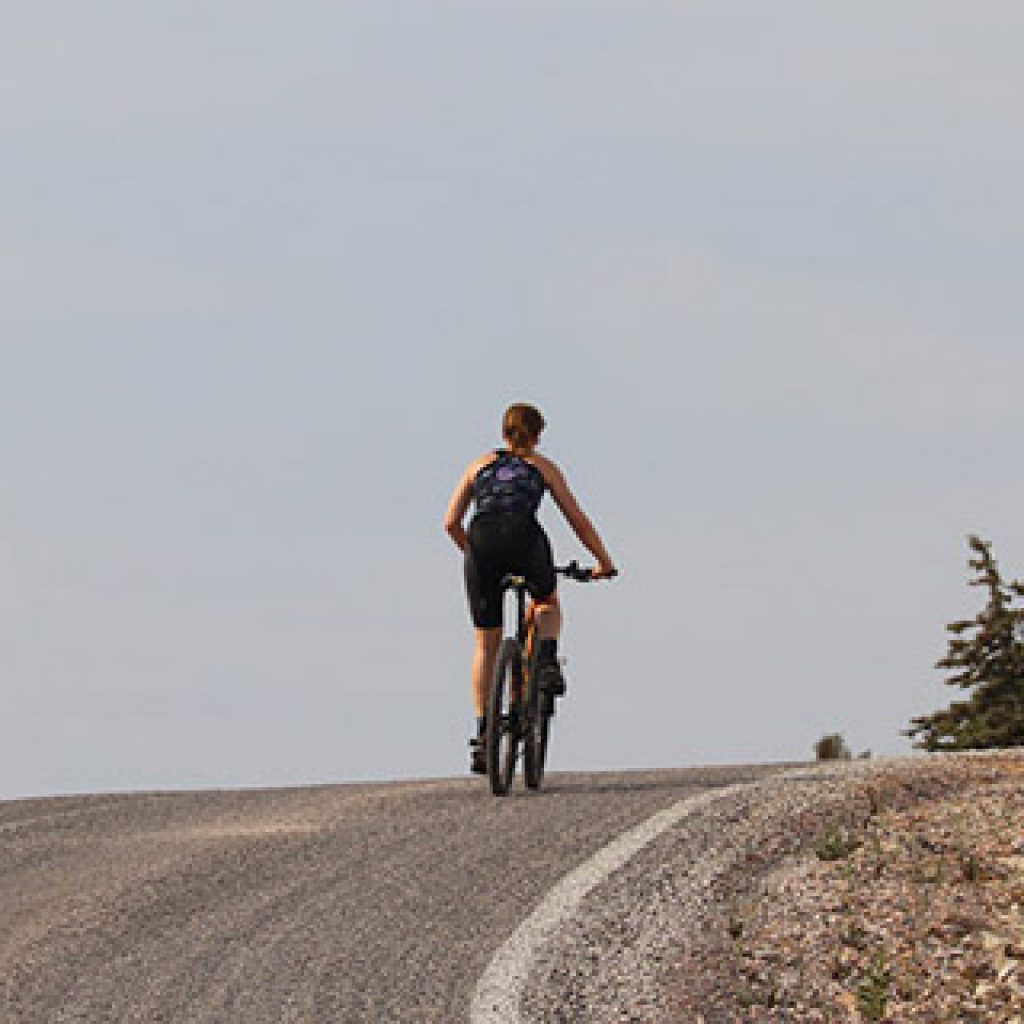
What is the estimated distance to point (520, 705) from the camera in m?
14.8

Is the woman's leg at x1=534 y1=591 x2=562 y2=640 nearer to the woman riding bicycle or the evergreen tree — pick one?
the woman riding bicycle

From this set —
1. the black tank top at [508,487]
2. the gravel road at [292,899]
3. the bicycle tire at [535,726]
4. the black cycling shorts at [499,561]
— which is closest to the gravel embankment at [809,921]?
the gravel road at [292,899]

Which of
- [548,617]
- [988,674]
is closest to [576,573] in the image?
[548,617]

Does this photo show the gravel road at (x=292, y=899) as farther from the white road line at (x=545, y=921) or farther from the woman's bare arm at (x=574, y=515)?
the woman's bare arm at (x=574, y=515)

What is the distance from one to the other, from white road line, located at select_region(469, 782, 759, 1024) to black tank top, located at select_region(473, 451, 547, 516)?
104 inches

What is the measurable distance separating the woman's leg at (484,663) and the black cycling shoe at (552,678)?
0.38 meters

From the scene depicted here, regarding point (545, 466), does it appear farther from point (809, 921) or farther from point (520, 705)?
point (809, 921)

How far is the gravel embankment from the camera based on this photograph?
29.6 ft

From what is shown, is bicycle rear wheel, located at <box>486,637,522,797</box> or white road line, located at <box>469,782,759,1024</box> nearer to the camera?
white road line, located at <box>469,782,759,1024</box>

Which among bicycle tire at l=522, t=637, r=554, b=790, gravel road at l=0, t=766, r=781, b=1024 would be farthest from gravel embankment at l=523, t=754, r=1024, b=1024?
bicycle tire at l=522, t=637, r=554, b=790

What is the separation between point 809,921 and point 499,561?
5376mm

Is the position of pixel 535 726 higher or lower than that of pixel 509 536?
lower

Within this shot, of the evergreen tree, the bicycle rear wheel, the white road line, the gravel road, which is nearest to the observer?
the white road line

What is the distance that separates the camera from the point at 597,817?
42.5ft
